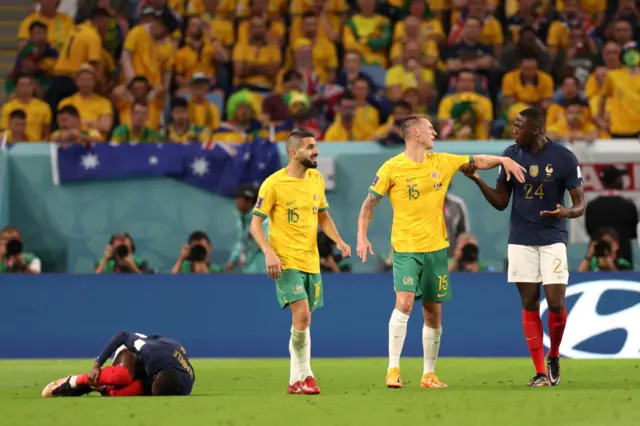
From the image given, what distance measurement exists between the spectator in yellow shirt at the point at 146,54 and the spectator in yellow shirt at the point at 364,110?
9.88 feet

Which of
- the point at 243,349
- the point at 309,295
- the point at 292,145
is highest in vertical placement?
the point at 292,145

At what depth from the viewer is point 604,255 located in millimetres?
15570

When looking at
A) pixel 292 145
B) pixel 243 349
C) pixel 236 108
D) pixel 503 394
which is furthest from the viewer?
pixel 236 108

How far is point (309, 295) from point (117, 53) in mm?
10156

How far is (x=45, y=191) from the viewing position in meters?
16.7

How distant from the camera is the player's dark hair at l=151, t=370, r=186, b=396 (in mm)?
9742

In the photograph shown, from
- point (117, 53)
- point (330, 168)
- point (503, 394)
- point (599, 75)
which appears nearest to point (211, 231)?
point (330, 168)

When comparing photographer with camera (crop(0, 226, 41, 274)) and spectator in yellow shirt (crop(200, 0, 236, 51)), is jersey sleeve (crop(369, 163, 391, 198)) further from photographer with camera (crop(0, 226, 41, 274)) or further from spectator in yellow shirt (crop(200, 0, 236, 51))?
spectator in yellow shirt (crop(200, 0, 236, 51))

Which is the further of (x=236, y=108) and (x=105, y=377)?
(x=236, y=108)

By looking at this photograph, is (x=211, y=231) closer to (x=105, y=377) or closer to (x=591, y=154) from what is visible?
(x=591, y=154)

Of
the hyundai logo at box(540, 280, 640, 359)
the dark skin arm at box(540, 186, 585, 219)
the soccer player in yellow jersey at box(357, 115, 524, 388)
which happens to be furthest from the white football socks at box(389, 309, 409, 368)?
the hyundai logo at box(540, 280, 640, 359)

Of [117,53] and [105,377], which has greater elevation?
[117,53]

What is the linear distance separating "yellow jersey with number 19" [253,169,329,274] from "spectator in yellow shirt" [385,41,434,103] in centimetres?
798

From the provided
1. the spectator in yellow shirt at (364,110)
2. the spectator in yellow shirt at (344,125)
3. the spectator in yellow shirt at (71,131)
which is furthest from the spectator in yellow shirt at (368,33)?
the spectator in yellow shirt at (71,131)
